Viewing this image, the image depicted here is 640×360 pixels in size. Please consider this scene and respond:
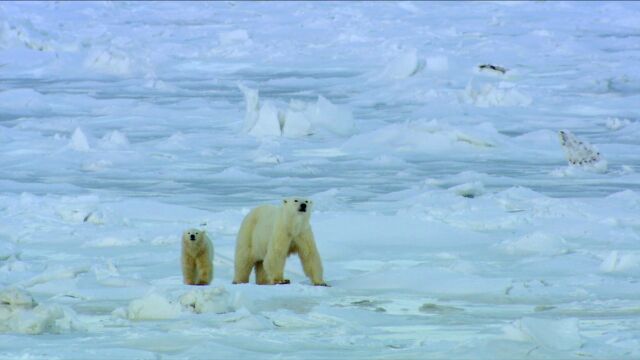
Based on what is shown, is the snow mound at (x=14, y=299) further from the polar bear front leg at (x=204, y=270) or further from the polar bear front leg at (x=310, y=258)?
the polar bear front leg at (x=310, y=258)

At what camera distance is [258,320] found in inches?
193

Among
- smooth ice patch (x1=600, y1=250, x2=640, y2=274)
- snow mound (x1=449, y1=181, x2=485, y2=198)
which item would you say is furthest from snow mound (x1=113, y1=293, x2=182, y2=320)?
A: snow mound (x1=449, y1=181, x2=485, y2=198)

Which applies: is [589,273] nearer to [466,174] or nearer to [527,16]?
[466,174]

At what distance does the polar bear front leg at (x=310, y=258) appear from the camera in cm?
613

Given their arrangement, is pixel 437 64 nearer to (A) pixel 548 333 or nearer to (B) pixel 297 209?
(B) pixel 297 209

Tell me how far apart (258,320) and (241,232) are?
1.65 meters

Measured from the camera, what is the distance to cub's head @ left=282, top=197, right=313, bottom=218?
20.2 ft

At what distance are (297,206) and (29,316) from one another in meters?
1.75

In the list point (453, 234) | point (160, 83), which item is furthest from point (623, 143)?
point (160, 83)

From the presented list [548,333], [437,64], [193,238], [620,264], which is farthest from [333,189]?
[437,64]

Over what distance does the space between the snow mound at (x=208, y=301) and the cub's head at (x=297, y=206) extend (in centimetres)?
105

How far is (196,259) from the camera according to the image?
250 inches

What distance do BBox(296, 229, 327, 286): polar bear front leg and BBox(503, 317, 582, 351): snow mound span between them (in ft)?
5.52

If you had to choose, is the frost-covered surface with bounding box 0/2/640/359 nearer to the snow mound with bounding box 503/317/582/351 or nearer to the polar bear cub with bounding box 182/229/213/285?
the snow mound with bounding box 503/317/582/351
